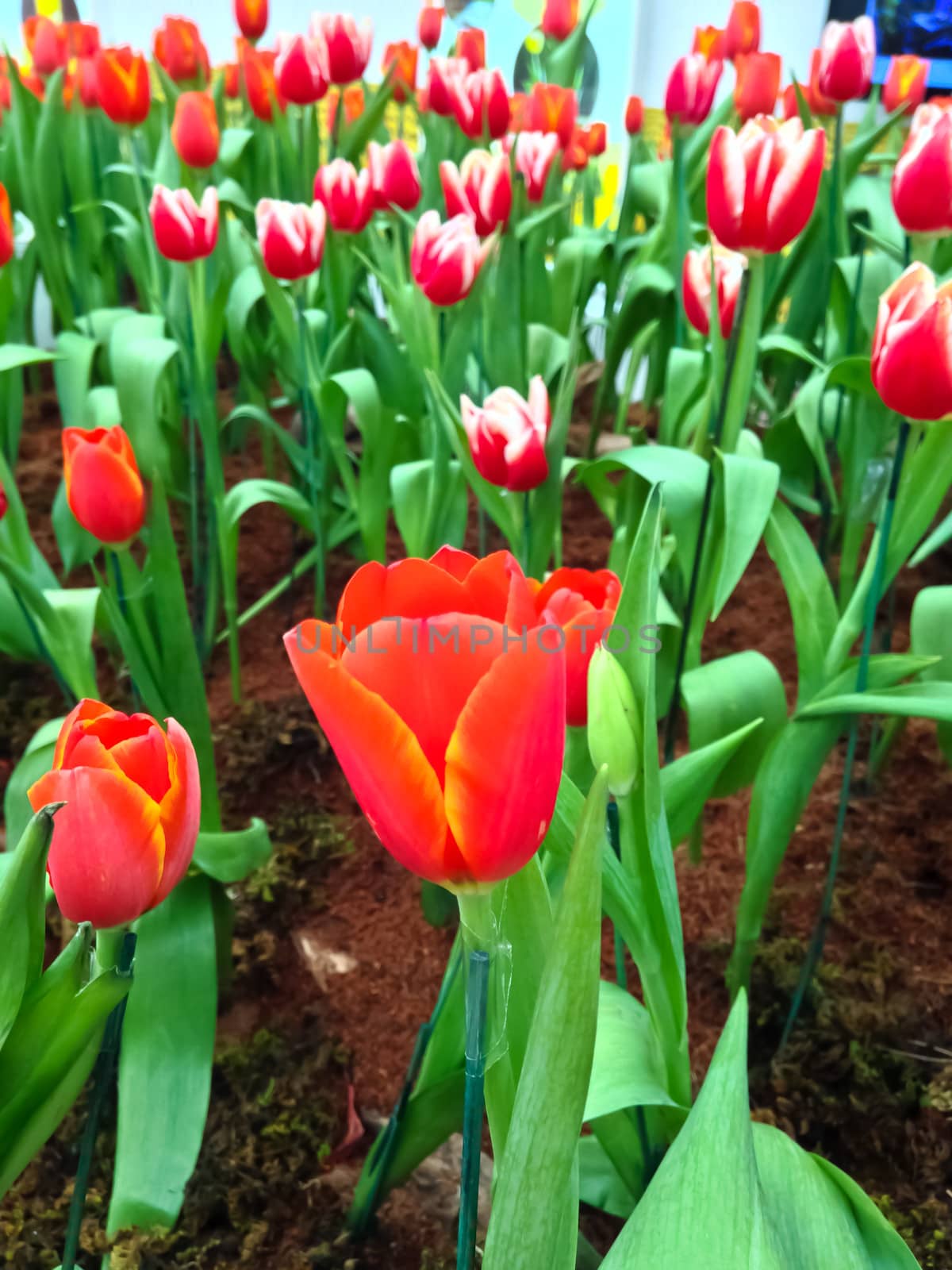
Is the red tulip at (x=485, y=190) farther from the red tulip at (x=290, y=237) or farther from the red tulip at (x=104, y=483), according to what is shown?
the red tulip at (x=104, y=483)

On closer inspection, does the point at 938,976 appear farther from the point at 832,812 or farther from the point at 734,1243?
the point at 734,1243

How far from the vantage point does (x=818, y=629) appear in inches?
28.4

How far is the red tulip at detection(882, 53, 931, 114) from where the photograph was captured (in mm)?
1497

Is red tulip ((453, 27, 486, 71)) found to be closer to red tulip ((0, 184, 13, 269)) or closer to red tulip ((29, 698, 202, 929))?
red tulip ((0, 184, 13, 269))

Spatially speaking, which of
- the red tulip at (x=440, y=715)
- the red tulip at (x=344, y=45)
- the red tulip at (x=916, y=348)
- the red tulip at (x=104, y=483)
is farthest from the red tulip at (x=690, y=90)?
the red tulip at (x=440, y=715)

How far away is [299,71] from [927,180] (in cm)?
79

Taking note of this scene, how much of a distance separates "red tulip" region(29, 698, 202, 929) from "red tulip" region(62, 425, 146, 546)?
0.33 meters

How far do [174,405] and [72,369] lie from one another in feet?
0.40

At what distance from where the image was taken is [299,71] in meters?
1.20

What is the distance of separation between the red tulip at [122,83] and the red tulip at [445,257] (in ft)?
2.33

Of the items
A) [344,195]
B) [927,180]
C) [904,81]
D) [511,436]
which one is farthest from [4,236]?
[904,81]

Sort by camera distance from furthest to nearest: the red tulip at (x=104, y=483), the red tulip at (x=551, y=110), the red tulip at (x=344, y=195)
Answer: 1. the red tulip at (x=551, y=110)
2. the red tulip at (x=344, y=195)
3. the red tulip at (x=104, y=483)

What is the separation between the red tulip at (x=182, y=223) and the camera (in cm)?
95

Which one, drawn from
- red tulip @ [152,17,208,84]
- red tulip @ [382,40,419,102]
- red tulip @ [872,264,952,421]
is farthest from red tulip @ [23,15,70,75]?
red tulip @ [872,264,952,421]
